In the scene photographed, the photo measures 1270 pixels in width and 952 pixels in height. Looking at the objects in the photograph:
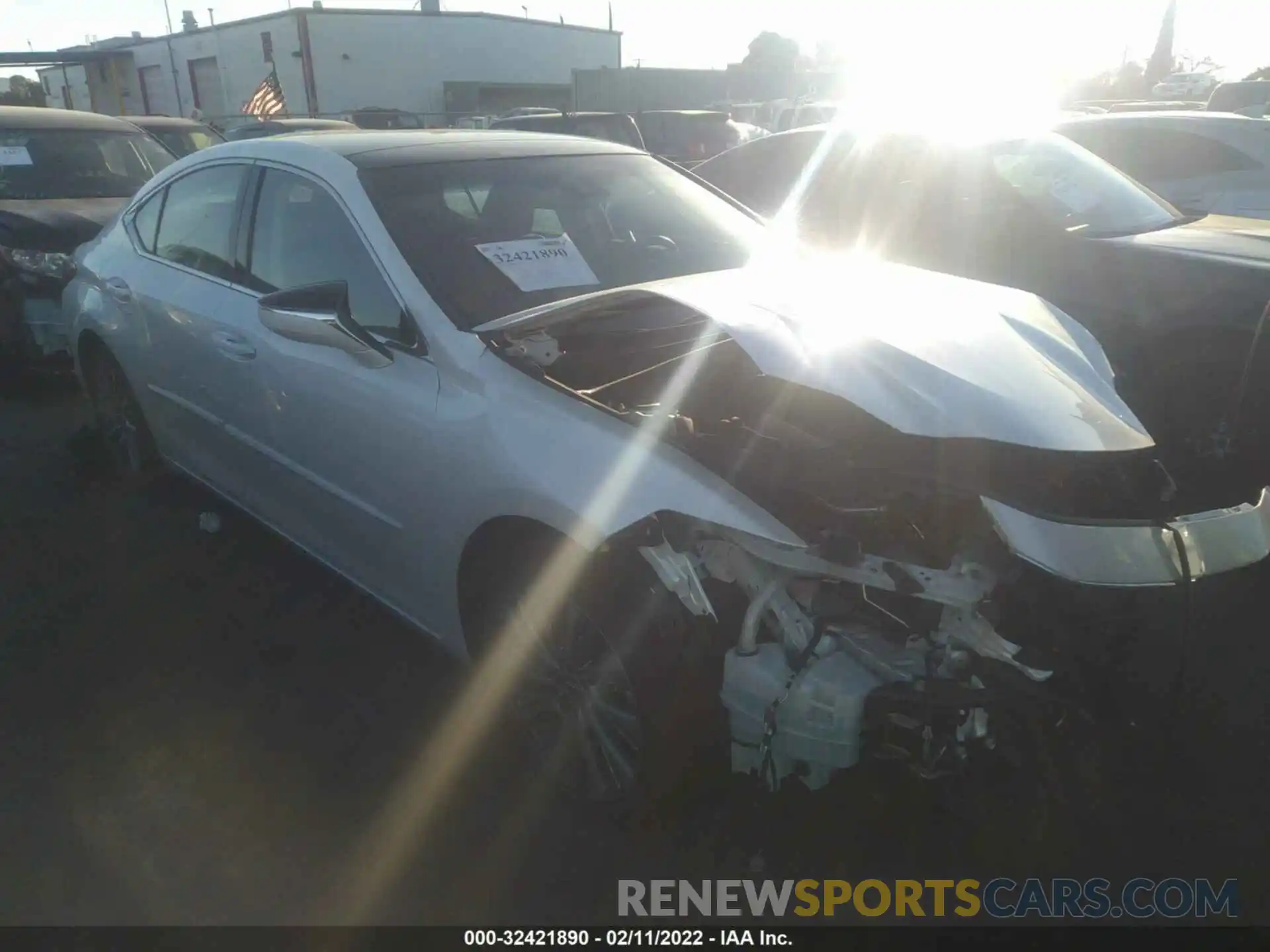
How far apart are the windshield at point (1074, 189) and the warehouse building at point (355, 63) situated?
3043cm

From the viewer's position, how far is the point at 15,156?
7.09 m

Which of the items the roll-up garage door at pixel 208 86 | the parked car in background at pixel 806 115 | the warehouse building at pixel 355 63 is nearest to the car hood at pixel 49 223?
the parked car in background at pixel 806 115

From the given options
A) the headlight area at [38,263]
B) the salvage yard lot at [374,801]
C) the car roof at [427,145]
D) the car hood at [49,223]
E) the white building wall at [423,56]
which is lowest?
the salvage yard lot at [374,801]

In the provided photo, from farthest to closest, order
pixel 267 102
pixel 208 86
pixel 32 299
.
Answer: pixel 208 86 < pixel 267 102 < pixel 32 299

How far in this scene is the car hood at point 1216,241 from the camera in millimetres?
4098

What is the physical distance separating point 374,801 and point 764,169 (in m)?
5.00

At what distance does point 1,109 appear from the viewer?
7.61m

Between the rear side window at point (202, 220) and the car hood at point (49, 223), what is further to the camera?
the car hood at point (49, 223)

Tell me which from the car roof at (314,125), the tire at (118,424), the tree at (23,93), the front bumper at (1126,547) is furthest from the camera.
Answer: the tree at (23,93)

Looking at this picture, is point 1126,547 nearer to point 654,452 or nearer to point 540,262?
point 654,452

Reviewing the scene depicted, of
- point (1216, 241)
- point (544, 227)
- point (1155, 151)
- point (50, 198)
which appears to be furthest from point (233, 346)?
point (1155, 151)

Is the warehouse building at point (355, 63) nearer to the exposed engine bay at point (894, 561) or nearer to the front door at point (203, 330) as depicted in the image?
the front door at point (203, 330)

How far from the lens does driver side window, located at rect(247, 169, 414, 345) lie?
283cm

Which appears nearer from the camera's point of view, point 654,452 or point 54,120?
point 654,452
